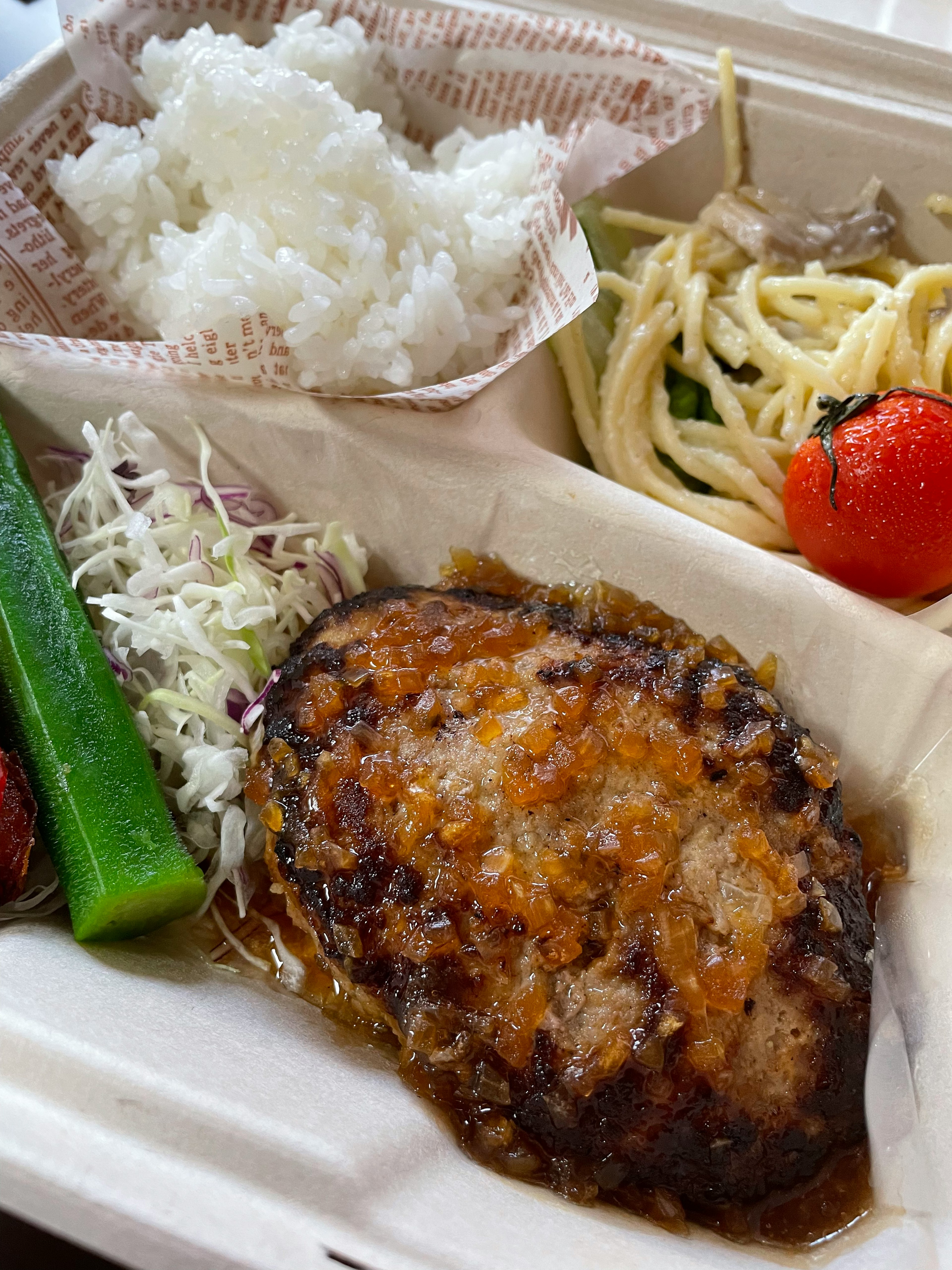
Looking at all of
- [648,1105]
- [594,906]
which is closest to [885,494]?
[594,906]

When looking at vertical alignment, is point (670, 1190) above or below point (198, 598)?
below

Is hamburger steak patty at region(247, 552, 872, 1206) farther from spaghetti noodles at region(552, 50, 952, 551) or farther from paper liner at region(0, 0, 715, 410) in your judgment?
paper liner at region(0, 0, 715, 410)

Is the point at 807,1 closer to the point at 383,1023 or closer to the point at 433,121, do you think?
the point at 433,121

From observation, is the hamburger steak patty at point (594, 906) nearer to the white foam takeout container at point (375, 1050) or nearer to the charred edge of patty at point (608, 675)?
the charred edge of patty at point (608, 675)

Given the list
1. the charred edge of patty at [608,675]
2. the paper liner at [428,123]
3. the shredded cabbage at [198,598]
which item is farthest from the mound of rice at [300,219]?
the charred edge of patty at [608,675]

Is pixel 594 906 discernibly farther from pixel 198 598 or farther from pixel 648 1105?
pixel 198 598

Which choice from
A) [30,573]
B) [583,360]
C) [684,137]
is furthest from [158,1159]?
[684,137]
